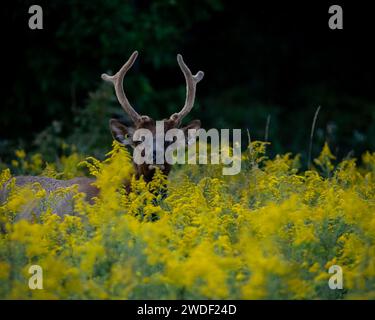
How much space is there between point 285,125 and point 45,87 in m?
6.00

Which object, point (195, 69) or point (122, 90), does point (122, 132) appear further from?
point (195, 69)

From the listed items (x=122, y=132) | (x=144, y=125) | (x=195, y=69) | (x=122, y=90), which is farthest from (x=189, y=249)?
(x=195, y=69)

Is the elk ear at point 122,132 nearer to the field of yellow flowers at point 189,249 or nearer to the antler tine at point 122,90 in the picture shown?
the antler tine at point 122,90

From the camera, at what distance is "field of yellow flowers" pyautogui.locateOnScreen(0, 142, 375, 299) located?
5.18m

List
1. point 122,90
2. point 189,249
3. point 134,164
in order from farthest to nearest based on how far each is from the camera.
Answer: point 122,90, point 134,164, point 189,249

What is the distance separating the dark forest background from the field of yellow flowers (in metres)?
4.72

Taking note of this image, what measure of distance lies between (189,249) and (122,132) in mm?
2800

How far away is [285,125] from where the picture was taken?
727 inches

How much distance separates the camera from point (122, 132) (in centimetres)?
831

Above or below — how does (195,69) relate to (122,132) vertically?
above
